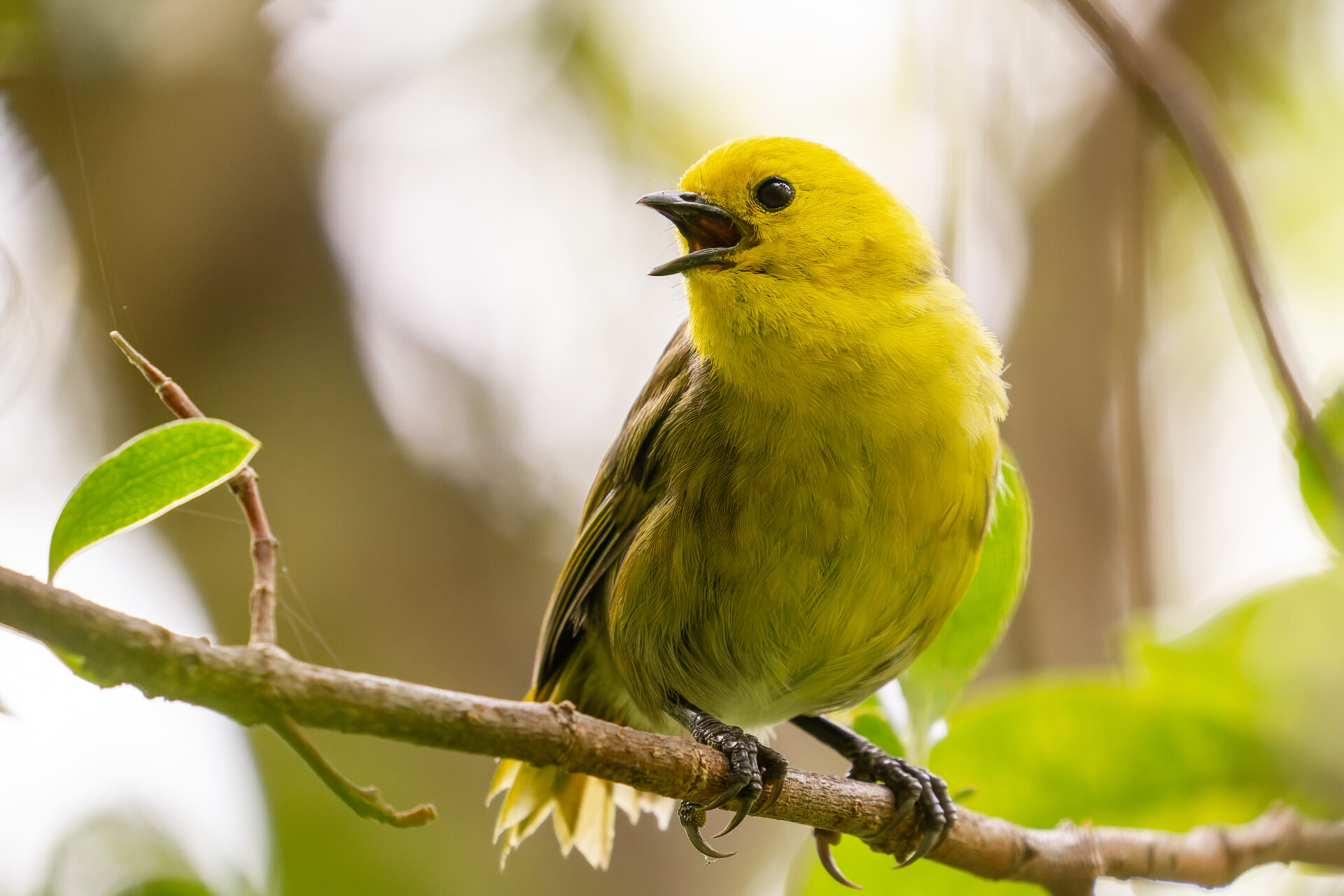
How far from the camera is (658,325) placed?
3.67 m

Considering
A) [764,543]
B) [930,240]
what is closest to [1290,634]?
[764,543]

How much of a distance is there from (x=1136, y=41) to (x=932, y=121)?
1045 mm

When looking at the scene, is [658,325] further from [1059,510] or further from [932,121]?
[1059,510]

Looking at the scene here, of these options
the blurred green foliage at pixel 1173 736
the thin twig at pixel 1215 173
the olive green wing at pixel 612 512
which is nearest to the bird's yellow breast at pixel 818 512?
the olive green wing at pixel 612 512

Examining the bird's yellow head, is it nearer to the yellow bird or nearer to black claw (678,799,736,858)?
the yellow bird

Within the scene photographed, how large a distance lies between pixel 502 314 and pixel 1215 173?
2100mm

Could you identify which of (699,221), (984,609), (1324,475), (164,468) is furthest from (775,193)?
(164,468)

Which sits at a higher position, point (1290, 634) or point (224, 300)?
point (224, 300)

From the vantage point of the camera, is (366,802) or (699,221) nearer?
(366,802)

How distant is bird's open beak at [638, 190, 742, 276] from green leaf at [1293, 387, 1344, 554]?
128 centimetres

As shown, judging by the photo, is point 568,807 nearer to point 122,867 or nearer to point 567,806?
point 567,806

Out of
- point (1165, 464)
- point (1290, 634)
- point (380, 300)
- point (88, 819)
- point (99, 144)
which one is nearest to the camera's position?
point (88, 819)

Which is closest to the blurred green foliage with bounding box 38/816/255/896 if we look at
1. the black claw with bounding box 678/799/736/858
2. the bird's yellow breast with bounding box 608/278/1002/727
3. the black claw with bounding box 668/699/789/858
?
the black claw with bounding box 668/699/789/858

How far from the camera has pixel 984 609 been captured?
2582mm
